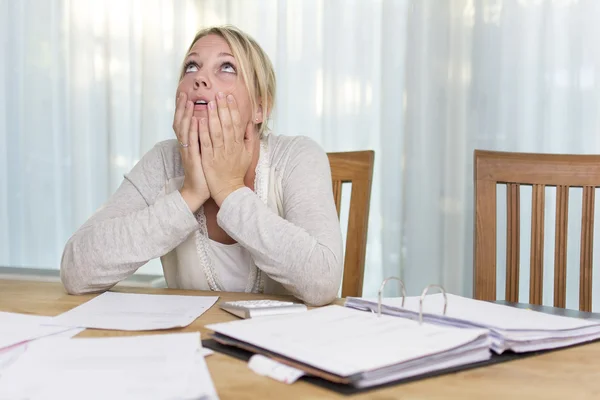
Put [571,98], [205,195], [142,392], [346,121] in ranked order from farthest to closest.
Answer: [346,121], [571,98], [205,195], [142,392]

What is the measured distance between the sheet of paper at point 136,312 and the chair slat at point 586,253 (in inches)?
26.2

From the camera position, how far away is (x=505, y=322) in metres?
0.80

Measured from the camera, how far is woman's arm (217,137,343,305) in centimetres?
114

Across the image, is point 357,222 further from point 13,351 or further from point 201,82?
point 13,351

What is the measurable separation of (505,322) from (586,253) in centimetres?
55

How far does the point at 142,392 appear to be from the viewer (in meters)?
0.59

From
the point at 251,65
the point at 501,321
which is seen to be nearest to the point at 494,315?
the point at 501,321

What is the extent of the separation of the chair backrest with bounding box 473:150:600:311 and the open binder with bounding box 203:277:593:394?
1.55ft

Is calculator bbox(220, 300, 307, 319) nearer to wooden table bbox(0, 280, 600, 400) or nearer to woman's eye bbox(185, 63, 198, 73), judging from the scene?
wooden table bbox(0, 280, 600, 400)

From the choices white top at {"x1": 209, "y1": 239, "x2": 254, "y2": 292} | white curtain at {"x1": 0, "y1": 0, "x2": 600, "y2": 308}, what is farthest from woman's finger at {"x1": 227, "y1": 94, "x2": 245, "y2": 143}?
white curtain at {"x1": 0, "y1": 0, "x2": 600, "y2": 308}

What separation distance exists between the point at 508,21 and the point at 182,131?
1.57 metres

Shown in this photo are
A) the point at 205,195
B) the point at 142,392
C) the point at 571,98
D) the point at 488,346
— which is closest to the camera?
the point at 142,392

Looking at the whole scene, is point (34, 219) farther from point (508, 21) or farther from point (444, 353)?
point (444, 353)

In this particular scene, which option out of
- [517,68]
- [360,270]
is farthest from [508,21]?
[360,270]
